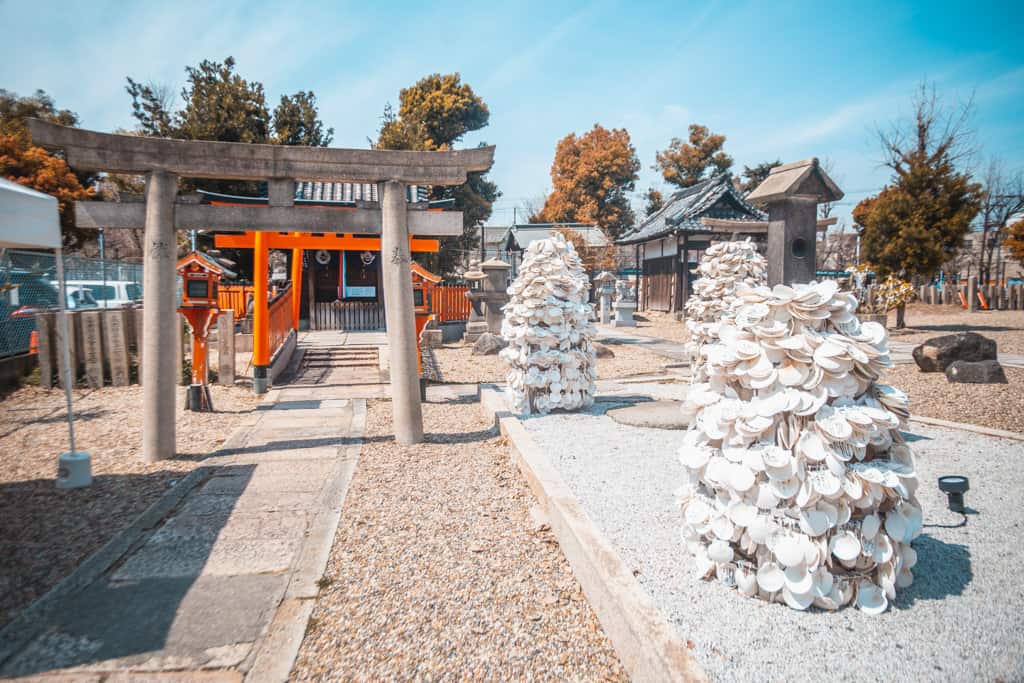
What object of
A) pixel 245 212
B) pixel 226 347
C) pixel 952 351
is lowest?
pixel 952 351

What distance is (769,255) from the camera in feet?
18.5

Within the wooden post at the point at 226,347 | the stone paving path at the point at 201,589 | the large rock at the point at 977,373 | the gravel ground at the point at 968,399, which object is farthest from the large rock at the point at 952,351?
the wooden post at the point at 226,347

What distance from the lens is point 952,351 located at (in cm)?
848

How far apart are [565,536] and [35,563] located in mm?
3205

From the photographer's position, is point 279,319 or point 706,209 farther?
point 706,209

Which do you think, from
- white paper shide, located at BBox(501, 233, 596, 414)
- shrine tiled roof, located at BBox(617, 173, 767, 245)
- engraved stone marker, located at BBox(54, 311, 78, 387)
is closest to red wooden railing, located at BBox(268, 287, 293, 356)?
engraved stone marker, located at BBox(54, 311, 78, 387)

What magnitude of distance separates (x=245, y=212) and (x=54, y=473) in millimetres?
2962

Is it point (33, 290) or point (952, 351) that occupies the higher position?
point (33, 290)

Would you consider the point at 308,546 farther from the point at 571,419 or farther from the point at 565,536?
the point at 571,419

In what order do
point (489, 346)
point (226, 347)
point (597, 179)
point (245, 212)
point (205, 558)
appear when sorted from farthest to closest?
point (597, 179), point (489, 346), point (226, 347), point (245, 212), point (205, 558)

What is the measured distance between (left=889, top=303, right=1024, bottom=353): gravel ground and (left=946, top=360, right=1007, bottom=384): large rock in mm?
4710

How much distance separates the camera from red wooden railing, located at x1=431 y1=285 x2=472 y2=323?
17.7m

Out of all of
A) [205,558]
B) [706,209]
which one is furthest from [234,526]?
[706,209]

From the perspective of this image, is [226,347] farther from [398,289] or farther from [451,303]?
[451,303]
